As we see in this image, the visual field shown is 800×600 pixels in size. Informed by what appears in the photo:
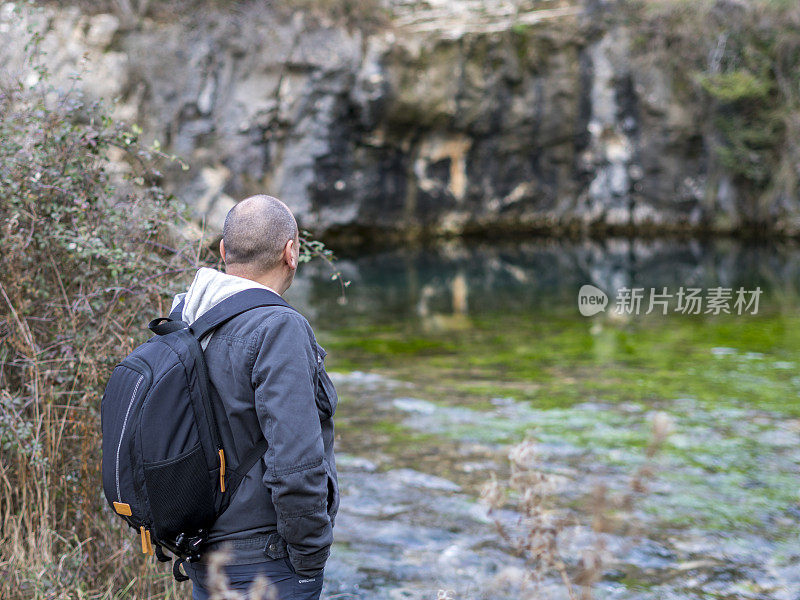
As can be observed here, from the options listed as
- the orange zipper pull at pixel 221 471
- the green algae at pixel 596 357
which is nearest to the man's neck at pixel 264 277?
the orange zipper pull at pixel 221 471

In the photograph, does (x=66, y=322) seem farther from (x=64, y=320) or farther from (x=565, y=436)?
(x=565, y=436)

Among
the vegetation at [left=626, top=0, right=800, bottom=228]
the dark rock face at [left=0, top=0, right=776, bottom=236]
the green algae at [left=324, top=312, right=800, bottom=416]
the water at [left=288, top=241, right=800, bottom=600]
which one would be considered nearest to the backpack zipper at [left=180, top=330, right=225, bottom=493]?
the water at [left=288, top=241, right=800, bottom=600]

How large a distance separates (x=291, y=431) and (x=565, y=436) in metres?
4.66

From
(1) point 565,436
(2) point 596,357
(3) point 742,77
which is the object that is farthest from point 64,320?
(3) point 742,77

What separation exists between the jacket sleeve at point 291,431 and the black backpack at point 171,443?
0.12 m

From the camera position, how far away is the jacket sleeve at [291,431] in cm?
217

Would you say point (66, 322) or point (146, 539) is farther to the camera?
point (66, 322)

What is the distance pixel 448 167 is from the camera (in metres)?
24.7

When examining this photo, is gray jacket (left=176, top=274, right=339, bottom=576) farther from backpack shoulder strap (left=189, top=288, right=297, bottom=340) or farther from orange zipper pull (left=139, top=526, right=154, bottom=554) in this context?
orange zipper pull (left=139, top=526, right=154, bottom=554)

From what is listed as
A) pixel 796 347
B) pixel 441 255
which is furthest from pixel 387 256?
pixel 796 347

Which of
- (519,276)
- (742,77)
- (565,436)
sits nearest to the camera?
(565,436)

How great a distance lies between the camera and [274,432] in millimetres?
2176

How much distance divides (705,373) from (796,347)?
5.97 ft

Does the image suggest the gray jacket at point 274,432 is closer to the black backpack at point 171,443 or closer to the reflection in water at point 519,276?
the black backpack at point 171,443
